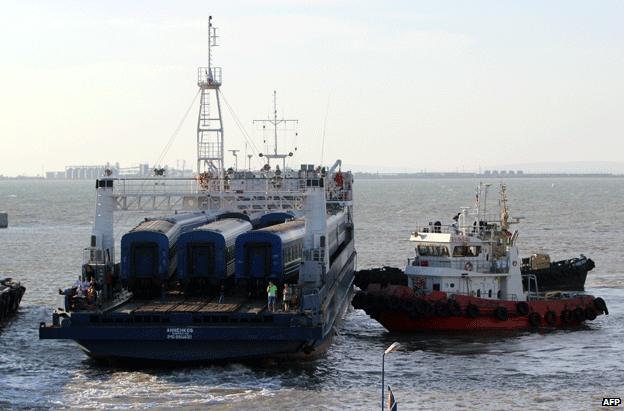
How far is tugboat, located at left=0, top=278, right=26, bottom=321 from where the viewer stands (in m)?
47.1

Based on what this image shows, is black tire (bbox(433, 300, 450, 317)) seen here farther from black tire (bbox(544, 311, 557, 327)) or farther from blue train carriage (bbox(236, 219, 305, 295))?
blue train carriage (bbox(236, 219, 305, 295))

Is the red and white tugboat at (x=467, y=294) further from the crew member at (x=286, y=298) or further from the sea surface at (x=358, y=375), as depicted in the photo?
the crew member at (x=286, y=298)

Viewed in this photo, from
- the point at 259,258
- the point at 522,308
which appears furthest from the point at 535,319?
the point at 259,258

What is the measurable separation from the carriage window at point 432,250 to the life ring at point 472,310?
8.65 feet

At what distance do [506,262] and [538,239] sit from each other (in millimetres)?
49746

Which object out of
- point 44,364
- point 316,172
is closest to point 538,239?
point 316,172

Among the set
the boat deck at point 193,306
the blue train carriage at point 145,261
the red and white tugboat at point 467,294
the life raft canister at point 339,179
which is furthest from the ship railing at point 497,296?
the life raft canister at point 339,179

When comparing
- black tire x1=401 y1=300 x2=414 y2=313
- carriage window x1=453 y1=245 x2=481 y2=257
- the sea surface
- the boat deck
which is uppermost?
carriage window x1=453 y1=245 x2=481 y2=257

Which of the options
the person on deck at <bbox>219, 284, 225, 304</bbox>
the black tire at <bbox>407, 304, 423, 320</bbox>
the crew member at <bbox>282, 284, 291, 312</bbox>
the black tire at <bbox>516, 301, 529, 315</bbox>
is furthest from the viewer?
the black tire at <bbox>516, 301, 529, 315</bbox>

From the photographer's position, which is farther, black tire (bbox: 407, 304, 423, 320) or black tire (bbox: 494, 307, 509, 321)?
black tire (bbox: 494, 307, 509, 321)

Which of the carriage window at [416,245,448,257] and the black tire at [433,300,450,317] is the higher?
the carriage window at [416,245,448,257]

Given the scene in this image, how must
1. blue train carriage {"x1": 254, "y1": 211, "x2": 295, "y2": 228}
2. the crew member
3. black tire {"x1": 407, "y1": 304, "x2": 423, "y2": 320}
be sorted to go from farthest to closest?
blue train carriage {"x1": 254, "y1": 211, "x2": 295, "y2": 228} < black tire {"x1": 407, "y1": 304, "x2": 423, "y2": 320} < the crew member

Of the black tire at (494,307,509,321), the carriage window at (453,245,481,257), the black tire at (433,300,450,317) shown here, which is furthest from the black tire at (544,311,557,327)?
the black tire at (433,300,450,317)

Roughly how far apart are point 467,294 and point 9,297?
18654mm
